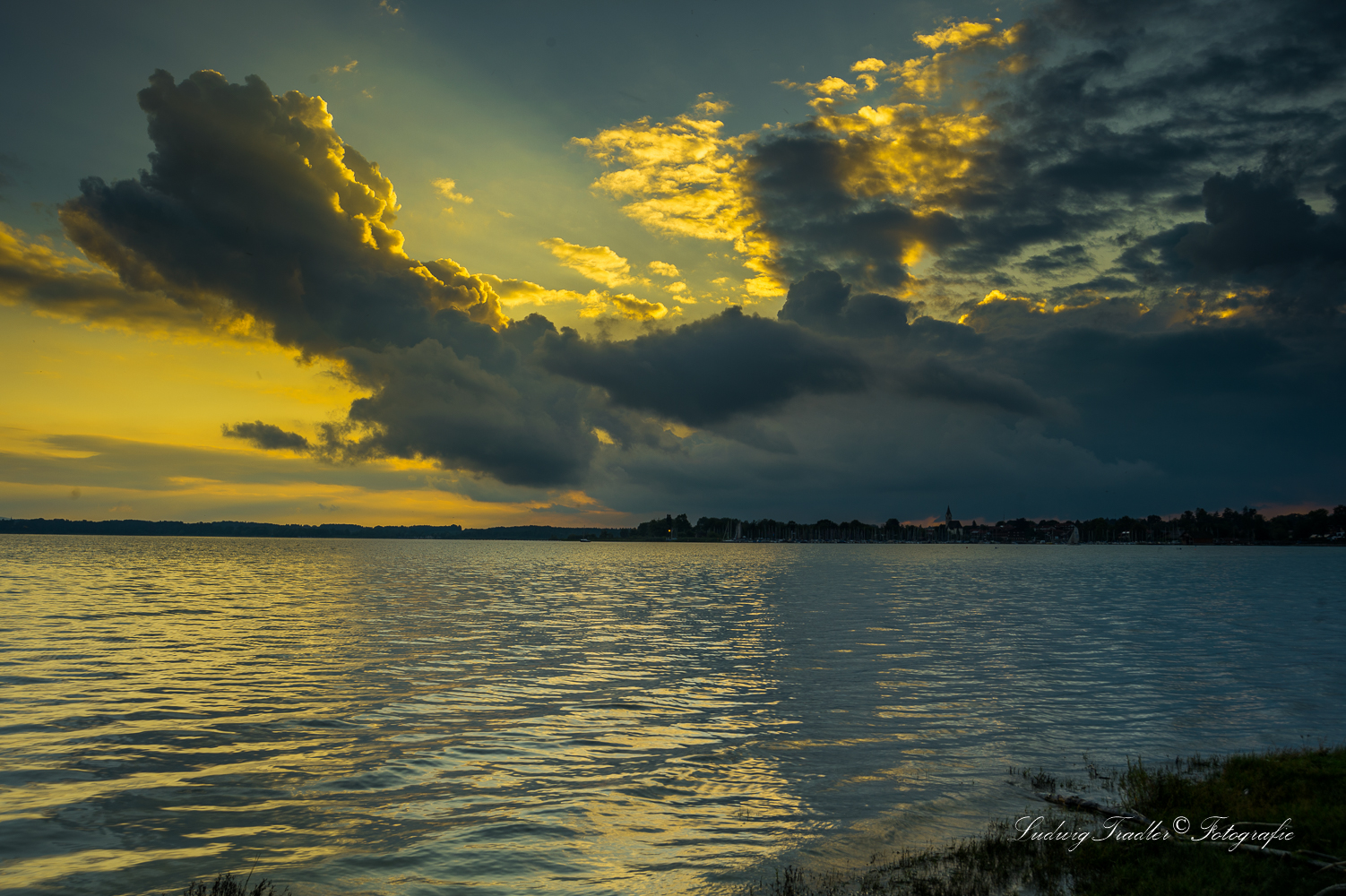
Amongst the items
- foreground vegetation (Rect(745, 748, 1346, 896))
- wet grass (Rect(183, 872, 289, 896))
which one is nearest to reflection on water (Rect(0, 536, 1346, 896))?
wet grass (Rect(183, 872, 289, 896))

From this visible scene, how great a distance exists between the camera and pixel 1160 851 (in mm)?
13867

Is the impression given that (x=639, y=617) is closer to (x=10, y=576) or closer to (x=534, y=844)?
(x=534, y=844)

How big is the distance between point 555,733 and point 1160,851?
17.3 meters

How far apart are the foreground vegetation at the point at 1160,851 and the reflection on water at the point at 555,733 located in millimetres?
1555

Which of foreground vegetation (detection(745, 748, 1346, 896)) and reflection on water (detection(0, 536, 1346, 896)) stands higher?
foreground vegetation (detection(745, 748, 1346, 896))

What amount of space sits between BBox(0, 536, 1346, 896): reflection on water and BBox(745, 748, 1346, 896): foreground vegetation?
1555 millimetres

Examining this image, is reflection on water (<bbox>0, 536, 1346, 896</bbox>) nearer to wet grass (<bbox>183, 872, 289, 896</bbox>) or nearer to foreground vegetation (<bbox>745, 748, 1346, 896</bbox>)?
wet grass (<bbox>183, 872, 289, 896</bbox>)

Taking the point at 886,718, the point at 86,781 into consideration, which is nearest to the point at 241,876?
the point at 86,781

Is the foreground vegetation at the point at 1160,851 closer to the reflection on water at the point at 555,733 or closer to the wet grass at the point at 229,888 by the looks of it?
the reflection on water at the point at 555,733

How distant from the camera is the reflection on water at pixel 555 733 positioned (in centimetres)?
1547

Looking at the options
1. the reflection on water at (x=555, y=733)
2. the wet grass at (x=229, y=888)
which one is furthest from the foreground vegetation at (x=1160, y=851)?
the wet grass at (x=229, y=888)

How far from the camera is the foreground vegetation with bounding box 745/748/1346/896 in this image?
12.2 m

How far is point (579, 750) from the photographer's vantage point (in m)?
22.8

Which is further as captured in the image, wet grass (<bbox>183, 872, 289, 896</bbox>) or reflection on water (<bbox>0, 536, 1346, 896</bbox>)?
reflection on water (<bbox>0, 536, 1346, 896</bbox>)
